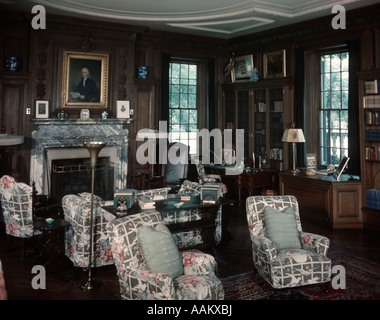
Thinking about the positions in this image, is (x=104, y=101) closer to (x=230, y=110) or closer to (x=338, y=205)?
(x=230, y=110)

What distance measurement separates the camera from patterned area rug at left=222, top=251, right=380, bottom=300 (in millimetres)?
3203

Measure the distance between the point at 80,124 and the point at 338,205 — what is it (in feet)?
16.0

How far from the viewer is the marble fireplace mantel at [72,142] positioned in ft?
21.0

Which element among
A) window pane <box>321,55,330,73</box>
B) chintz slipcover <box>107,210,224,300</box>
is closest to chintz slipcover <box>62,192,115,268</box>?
chintz slipcover <box>107,210,224,300</box>

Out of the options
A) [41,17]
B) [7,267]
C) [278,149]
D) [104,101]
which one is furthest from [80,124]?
[278,149]

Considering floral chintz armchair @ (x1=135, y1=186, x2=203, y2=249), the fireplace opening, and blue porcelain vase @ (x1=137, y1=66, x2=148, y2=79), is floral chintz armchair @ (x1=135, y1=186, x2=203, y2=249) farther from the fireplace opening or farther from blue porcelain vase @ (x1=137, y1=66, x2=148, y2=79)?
blue porcelain vase @ (x1=137, y1=66, x2=148, y2=79)

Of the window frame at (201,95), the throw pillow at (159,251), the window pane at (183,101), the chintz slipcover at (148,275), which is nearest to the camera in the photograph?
the chintz slipcover at (148,275)

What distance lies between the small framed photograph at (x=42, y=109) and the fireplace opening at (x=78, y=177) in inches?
35.9

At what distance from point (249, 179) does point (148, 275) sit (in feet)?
14.7

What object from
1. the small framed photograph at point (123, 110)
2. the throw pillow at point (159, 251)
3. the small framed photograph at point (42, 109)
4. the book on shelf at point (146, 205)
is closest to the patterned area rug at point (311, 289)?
the throw pillow at point (159, 251)

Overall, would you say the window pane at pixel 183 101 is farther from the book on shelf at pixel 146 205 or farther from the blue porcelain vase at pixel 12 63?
the book on shelf at pixel 146 205

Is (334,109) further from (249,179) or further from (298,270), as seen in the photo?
(298,270)

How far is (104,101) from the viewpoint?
700 cm

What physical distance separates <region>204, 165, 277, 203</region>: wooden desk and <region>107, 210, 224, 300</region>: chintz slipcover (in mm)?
3952
